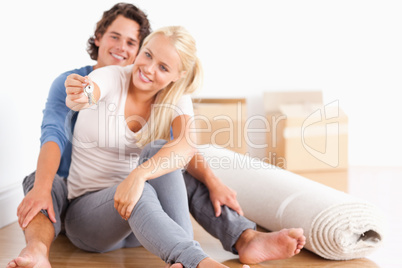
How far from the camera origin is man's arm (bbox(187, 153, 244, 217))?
1.74 m

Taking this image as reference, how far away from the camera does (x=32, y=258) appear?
4.53 feet

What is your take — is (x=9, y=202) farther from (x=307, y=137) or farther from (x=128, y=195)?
(x=307, y=137)

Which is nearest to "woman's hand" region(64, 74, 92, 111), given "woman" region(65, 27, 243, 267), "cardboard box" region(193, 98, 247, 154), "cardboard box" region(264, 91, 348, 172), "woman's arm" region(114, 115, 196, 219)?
"woman" region(65, 27, 243, 267)

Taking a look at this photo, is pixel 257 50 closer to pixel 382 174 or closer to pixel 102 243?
pixel 382 174

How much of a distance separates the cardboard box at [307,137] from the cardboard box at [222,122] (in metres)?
0.28

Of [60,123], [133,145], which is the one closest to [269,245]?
[133,145]

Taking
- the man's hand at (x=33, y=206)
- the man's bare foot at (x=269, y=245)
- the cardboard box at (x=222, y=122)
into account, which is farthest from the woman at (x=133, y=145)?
the cardboard box at (x=222, y=122)

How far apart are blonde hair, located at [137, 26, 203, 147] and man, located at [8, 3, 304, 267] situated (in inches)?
7.4

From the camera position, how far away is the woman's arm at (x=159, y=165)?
57.3 inches

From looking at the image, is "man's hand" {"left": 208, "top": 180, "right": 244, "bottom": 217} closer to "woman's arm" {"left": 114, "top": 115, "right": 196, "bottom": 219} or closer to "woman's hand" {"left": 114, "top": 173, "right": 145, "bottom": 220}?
"woman's arm" {"left": 114, "top": 115, "right": 196, "bottom": 219}

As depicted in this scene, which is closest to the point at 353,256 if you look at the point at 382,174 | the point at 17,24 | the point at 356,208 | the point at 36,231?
the point at 356,208

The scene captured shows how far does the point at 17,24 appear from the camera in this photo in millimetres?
2154

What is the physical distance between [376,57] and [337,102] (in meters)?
0.52

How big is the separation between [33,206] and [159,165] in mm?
417
